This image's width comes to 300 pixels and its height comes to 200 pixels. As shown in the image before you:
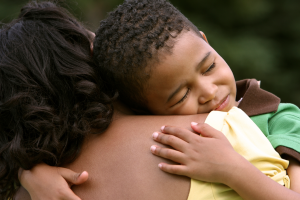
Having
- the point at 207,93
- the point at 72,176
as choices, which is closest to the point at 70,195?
the point at 72,176

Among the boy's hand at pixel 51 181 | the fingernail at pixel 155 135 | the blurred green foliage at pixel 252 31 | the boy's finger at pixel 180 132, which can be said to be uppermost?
the boy's finger at pixel 180 132

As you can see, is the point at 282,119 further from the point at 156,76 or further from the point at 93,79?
the point at 93,79

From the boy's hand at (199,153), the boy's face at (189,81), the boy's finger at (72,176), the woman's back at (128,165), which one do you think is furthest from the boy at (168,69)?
the boy's finger at (72,176)

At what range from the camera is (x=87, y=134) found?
5.59 feet

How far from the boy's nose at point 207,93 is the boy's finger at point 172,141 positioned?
46 centimetres

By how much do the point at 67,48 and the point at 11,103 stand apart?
0.44 meters

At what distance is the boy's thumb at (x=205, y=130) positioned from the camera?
4.98 ft

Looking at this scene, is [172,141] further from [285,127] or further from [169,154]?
[285,127]

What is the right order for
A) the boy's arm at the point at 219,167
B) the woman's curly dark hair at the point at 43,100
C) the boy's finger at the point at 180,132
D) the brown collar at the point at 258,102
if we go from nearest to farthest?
1. the boy's arm at the point at 219,167
2. the boy's finger at the point at 180,132
3. the woman's curly dark hair at the point at 43,100
4. the brown collar at the point at 258,102

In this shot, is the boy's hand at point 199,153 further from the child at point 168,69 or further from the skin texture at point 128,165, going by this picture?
the child at point 168,69

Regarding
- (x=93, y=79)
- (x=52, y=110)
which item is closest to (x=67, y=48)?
(x=93, y=79)

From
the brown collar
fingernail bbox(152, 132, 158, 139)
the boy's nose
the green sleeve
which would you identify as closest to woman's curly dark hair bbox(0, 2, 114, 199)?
fingernail bbox(152, 132, 158, 139)

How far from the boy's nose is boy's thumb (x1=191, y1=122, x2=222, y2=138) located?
0.38m

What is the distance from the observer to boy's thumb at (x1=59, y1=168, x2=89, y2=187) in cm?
150
